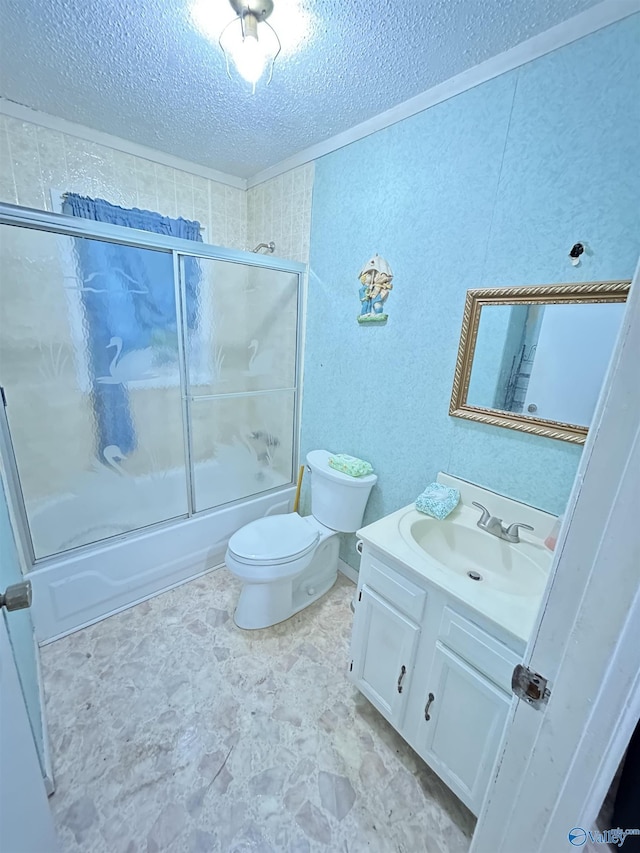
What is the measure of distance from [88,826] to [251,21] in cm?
243

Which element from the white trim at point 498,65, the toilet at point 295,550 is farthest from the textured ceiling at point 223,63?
the toilet at point 295,550

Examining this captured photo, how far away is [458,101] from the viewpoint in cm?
130

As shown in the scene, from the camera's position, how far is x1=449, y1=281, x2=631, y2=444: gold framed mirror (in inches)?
42.9

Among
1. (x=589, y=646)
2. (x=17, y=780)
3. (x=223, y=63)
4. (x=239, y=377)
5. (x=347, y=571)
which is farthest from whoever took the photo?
(x=239, y=377)

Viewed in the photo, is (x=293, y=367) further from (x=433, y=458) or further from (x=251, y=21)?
(x=251, y=21)

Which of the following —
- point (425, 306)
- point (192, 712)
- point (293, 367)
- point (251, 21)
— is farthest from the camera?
point (293, 367)

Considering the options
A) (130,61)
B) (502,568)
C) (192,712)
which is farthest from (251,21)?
(192,712)

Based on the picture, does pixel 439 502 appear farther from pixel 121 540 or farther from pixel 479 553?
pixel 121 540

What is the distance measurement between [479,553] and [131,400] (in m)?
1.84

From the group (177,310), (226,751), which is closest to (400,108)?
(177,310)

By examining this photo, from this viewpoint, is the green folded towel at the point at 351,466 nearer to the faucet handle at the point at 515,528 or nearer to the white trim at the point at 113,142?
the faucet handle at the point at 515,528

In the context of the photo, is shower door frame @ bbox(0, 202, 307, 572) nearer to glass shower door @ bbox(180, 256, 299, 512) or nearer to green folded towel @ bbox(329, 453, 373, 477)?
glass shower door @ bbox(180, 256, 299, 512)

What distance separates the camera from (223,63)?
4.07 feet

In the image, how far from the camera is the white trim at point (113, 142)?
1.56 metres
